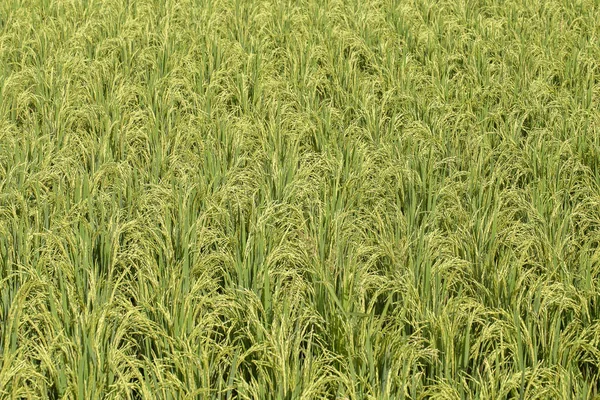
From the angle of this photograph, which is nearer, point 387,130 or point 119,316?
point 119,316

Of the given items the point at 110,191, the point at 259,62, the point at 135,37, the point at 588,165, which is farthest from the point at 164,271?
the point at 135,37

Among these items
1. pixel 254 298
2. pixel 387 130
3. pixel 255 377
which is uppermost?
pixel 387 130

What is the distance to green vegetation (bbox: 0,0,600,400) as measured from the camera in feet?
9.23

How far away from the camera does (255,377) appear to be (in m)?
2.88

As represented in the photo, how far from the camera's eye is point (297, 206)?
3889mm

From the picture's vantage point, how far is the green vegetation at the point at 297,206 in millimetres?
2814

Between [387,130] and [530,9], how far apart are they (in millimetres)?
2932

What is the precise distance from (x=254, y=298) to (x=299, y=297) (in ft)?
0.73

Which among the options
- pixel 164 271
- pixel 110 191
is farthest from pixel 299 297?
pixel 110 191

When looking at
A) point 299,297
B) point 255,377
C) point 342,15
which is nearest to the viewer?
point 255,377

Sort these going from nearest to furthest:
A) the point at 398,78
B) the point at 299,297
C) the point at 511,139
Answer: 1. the point at 299,297
2. the point at 511,139
3. the point at 398,78

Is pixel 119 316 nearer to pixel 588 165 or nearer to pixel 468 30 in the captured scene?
pixel 588 165

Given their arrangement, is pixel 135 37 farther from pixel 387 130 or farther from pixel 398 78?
pixel 387 130

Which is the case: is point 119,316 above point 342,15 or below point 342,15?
below
